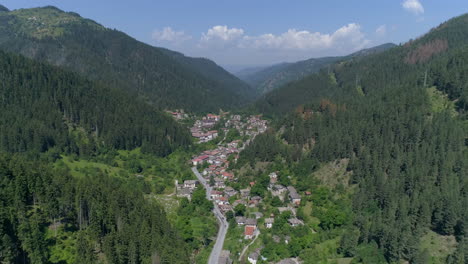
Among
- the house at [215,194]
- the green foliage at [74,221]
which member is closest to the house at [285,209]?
the house at [215,194]

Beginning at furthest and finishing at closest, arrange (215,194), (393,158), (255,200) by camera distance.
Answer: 1. (215,194)
2. (393,158)
3. (255,200)

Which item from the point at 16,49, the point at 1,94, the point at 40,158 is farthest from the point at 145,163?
the point at 16,49

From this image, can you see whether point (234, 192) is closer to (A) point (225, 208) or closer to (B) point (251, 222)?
(A) point (225, 208)

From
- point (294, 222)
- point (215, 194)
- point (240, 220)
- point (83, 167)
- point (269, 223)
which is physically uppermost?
point (83, 167)

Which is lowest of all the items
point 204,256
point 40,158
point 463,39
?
point 204,256

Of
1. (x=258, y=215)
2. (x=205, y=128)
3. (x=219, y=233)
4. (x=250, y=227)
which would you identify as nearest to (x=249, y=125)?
(x=205, y=128)

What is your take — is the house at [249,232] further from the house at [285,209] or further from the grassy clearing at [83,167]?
the grassy clearing at [83,167]

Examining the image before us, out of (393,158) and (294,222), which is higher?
(393,158)

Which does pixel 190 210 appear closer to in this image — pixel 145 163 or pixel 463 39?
pixel 145 163
